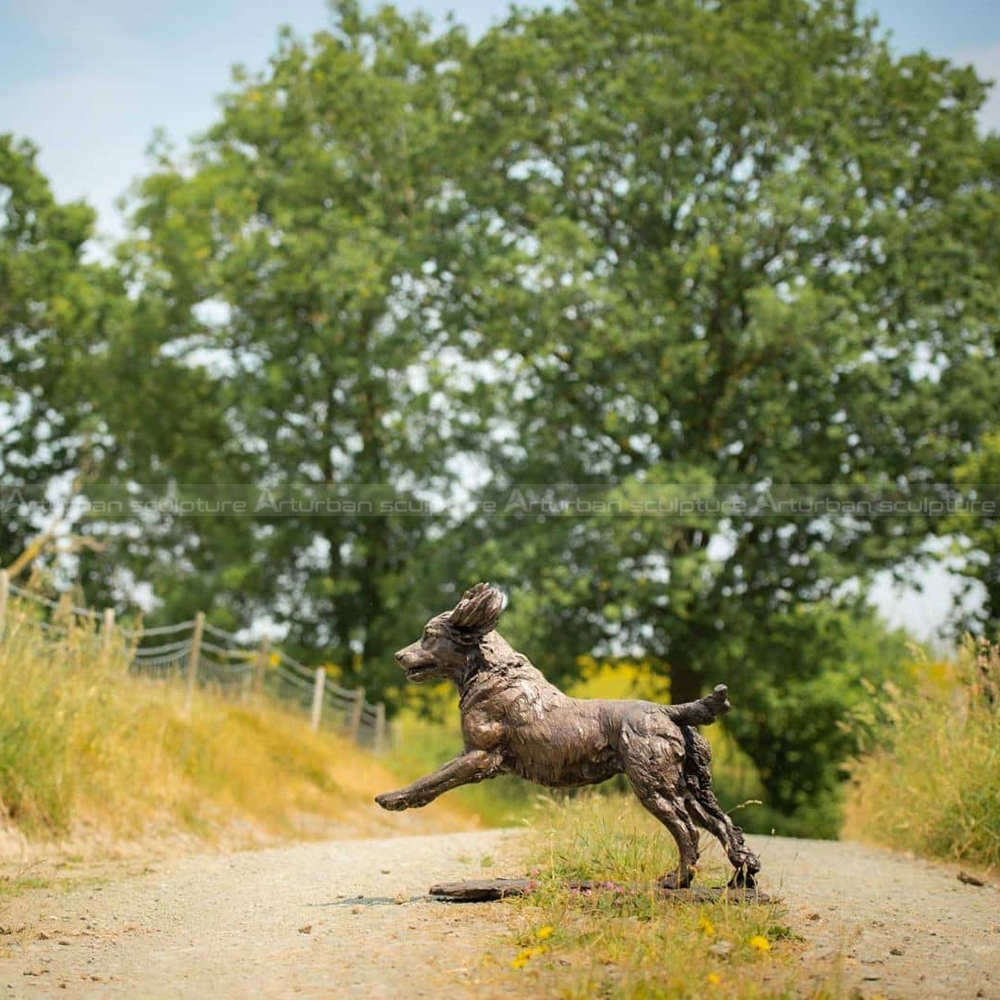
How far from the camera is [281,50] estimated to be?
99.7 ft

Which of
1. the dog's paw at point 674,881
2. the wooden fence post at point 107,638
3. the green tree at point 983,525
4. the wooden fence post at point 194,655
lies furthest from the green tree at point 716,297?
the dog's paw at point 674,881

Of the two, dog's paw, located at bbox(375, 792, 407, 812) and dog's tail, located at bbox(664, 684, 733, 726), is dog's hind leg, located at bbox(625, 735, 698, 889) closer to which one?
dog's tail, located at bbox(664, 684, 733, 726)

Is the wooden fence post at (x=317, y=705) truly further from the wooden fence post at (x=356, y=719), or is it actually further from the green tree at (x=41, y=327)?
the green tree at (x=41, y=327)

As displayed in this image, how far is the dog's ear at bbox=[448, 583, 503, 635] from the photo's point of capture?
6.98m

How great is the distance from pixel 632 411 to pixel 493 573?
13.3 feet

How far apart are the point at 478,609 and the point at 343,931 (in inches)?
73.1

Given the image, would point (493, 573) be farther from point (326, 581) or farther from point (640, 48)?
point (640, 48)

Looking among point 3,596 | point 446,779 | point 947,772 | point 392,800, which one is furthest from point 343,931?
point 947,772

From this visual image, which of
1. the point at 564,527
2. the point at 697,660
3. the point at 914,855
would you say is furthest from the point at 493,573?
the point at 914,855

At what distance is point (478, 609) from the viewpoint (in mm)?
7012

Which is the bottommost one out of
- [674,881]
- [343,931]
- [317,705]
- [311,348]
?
[343,931]

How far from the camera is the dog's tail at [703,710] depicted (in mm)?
6512

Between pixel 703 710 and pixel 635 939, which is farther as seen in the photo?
pixel 703 710

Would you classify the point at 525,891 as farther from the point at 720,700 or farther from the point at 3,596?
the point at 3,596
